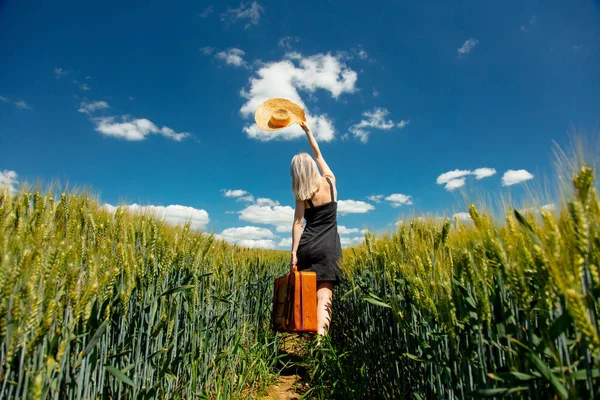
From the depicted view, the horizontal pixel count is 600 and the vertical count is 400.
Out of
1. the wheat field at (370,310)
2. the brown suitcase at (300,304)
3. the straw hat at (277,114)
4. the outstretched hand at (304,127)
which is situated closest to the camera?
the wheat field at (370,310)

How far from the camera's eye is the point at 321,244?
3504 mm

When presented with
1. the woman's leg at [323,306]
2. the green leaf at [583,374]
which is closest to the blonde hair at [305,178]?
the woman's leg at [323,306]

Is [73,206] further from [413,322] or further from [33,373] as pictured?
[413,322]

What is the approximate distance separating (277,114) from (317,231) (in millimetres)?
1921

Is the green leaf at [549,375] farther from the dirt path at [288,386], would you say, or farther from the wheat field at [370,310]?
the dirt path at [288,386]

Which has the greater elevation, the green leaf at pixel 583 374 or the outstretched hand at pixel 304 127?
the outstretched hand at pixel 304 127

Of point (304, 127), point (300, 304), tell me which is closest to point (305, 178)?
point (304, 127)

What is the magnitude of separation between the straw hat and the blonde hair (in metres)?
1.20

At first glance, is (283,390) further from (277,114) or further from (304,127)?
(277,114)

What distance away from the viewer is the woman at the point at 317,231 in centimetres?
347

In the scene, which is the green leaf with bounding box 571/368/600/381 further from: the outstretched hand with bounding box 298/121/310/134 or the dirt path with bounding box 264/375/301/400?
the outstretched hand with bounding box 298/121/310/134

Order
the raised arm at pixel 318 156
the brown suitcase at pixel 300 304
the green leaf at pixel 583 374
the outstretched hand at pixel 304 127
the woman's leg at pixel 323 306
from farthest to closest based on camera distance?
1. the outstretched hand at pixel 304 127
2. the raised arm at pixel 318 156
3. the woman's leg at pixel 323 306
4. the brown suitcase at pixel 300 304
5. the green leaf at pixel 583 374

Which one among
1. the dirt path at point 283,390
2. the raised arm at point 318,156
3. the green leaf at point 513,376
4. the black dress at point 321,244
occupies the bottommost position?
the dirt path at point 283,390

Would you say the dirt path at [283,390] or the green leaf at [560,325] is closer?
the green leaf at [560,325]
